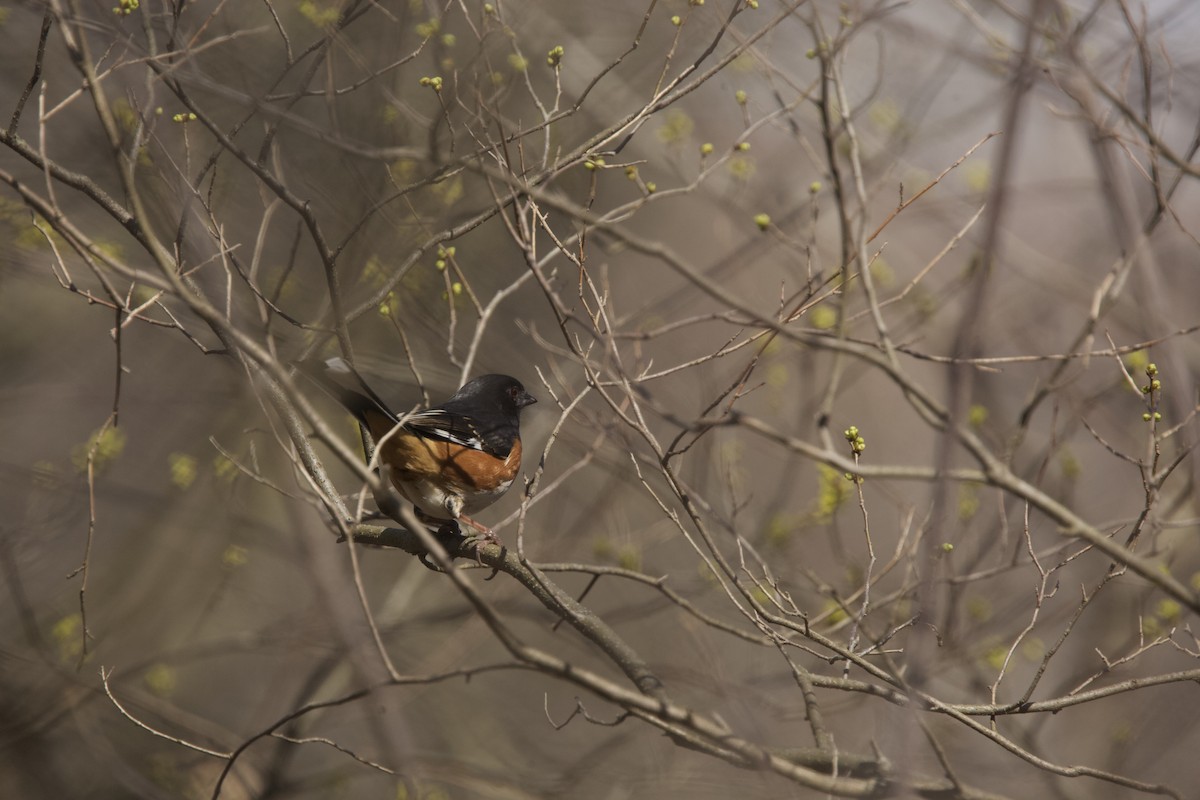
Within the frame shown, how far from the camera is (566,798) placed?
15.1ft

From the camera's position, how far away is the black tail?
8.52 feet

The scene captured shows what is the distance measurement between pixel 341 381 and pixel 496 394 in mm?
1388

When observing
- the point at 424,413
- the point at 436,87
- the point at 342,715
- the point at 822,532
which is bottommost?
the point at 342,715

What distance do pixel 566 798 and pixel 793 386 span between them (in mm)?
5086

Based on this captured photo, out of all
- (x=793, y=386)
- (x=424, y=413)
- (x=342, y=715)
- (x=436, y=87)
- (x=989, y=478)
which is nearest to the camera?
(x=989, y=478)

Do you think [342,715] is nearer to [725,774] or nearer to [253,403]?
[253,403]

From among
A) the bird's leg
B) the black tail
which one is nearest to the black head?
the bird's leg

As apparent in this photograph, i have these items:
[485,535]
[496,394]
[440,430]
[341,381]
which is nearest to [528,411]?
[496,394]

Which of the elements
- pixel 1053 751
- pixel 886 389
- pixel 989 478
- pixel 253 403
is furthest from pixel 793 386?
pixel 989 478

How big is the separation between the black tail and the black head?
3.65ft

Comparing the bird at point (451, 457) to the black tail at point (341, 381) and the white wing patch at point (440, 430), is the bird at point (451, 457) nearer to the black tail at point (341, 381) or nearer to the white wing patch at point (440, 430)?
the white wing patch at point (440, 430)

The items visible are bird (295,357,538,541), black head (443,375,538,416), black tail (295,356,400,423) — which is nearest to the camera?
black tail (295,356,400,423)

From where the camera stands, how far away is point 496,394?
13.2 feet

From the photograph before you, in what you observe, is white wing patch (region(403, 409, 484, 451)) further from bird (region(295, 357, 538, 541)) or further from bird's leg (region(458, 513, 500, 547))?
bird's leg (region(458, 513, 500, 547))
